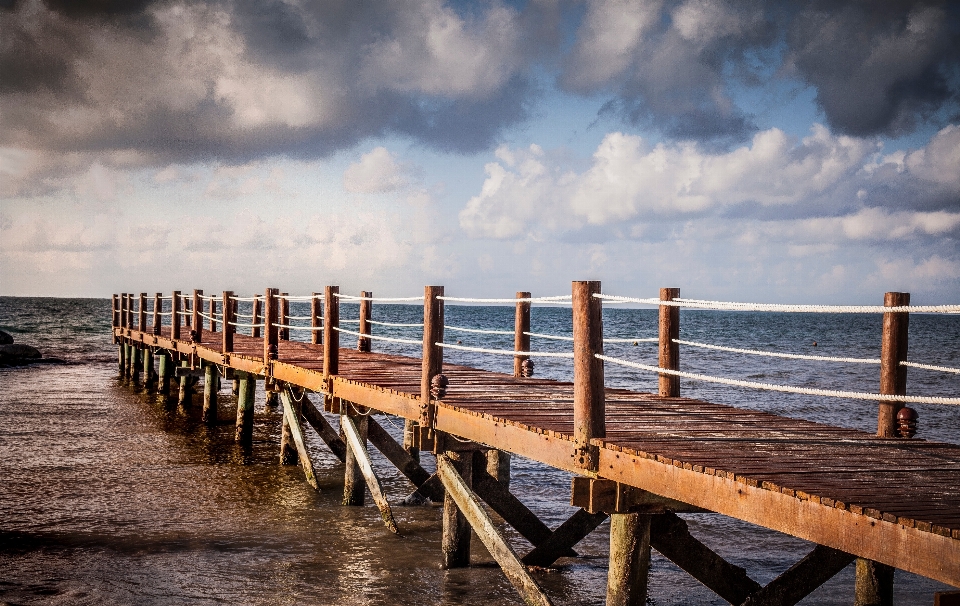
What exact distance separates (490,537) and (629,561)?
69.3 inches

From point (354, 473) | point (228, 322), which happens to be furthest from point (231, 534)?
point (228, 322)

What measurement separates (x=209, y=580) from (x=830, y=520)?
5.92 meters

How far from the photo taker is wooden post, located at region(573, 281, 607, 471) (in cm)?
559

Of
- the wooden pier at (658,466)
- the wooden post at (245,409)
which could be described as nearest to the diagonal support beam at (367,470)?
the wooden pier at (658,466)

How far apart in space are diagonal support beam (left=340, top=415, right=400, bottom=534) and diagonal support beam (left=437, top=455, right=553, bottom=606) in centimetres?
181

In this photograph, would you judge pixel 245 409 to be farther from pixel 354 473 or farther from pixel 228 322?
pixel 354 473

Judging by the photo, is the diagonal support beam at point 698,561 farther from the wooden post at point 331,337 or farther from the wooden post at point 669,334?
the wooden post at point 331,337

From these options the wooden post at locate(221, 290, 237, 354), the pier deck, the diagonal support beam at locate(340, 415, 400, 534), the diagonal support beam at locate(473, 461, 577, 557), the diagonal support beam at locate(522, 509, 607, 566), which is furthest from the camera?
the wooden post at locate(221, 290, 237, 354)

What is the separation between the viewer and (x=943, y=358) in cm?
4741

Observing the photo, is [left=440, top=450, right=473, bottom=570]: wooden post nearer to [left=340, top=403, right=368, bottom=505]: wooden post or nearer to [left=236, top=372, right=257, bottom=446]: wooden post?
[left=340, top=403, right=368, bottom=505]: wooden post

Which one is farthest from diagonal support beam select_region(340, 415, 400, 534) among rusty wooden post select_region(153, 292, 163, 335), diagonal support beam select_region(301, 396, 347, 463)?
rusty wooden post select_region(153, 292, 163, 335)

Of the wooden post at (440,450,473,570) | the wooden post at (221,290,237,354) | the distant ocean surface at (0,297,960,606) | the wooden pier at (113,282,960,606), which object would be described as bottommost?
the distant ocean surface at (0,297,960,606)

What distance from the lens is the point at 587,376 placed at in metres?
5.64

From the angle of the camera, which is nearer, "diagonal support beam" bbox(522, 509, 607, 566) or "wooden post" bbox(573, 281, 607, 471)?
"wooden post" bbox(573, 281, 607, 471)
